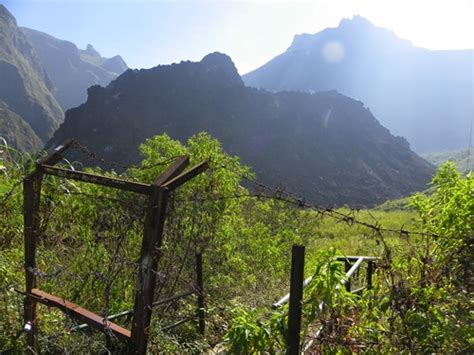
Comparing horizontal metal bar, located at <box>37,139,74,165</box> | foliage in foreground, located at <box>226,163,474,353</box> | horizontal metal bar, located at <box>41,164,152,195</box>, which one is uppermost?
horizontal metal bar, located at <box>37,139,74,165</box>

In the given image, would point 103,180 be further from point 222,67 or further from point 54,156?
point 222,67

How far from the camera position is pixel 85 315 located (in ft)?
9.71

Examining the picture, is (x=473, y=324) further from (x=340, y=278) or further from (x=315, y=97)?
(x=315, y=97)

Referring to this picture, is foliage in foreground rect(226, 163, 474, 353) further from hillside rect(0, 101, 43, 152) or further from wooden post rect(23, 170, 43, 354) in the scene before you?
hillside rect(0, 101, 43, 152)

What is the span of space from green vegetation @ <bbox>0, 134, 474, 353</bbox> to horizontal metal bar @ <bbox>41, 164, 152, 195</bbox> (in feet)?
1.14

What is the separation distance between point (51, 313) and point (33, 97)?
170704 mm

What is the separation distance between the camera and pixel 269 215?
29.5ft

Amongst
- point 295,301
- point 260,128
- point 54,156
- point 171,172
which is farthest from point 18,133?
point 295,301

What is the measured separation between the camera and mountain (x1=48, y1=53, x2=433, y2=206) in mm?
77062

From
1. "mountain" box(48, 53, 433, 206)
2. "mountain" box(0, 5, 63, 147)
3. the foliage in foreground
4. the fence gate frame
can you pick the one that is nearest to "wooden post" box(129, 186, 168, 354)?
the fence gate frame

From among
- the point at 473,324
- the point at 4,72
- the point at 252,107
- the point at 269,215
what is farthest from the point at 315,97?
the point at 4,72

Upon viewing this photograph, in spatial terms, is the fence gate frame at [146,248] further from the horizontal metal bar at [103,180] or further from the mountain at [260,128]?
the mountain at [260,128]

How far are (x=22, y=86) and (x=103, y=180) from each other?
173766mm

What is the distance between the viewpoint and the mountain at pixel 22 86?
145m
